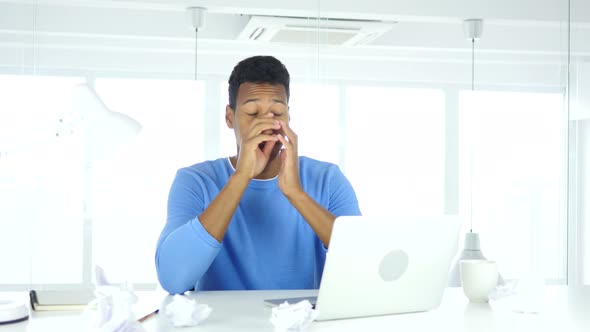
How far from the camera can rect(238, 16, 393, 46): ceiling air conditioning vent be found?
4.05 metres

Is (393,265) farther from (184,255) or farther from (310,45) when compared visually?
(310,45)

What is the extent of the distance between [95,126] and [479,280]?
1030 mm

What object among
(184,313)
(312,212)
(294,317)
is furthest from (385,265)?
(312,212)

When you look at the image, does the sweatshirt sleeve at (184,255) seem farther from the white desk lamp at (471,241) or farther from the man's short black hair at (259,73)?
the white desk lamp at (471,241)

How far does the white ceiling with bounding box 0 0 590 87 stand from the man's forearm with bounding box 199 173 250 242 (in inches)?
81.5

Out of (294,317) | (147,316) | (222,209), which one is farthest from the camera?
(222,209)

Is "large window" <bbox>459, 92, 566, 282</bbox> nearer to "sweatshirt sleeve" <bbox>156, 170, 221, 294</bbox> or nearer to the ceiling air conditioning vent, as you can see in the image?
the ceiling air conditioning vent

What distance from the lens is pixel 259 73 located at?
235 cm

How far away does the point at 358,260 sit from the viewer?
59.9 inches

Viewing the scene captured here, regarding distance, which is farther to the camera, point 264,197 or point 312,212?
point 264,197

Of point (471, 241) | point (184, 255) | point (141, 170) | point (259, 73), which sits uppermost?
point (259, 73)

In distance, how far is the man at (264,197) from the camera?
213 centimetres

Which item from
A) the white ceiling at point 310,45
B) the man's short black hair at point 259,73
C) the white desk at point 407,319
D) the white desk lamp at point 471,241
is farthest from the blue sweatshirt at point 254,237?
the white ceiling at point 310,45

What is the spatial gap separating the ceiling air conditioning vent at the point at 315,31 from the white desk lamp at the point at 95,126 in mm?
2458
